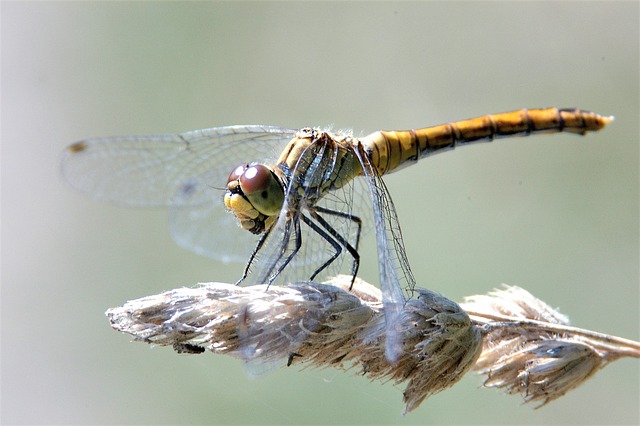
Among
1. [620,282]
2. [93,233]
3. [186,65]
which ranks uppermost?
[186,65]

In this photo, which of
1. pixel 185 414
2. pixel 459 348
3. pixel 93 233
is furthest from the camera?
pixel 93 233

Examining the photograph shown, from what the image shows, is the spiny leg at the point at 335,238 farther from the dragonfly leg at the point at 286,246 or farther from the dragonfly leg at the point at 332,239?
the dragonfly leg at the point at 286,246

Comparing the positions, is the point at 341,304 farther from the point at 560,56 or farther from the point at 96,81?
the point at 96,81

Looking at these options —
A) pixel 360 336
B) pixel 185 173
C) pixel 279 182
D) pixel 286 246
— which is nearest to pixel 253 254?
pixel 286 246

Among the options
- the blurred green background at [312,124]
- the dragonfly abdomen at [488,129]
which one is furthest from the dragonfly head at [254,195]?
the blurred green background at [312,124]

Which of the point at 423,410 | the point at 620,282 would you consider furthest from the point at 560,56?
the point at 423,410

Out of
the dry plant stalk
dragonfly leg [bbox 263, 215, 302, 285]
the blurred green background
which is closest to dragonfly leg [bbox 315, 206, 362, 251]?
dragonfly leg [bbox 263, 215, 302, 285]

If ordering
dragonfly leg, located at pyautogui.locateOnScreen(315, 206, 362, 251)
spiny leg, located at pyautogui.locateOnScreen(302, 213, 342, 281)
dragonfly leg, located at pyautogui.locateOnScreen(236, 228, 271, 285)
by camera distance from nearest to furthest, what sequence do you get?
1. dragonfly leg, located at pyautogui.locateOnScreen(236, 228, 271, 285)
2. spiny leg, located at pyautogui.locateOnScreen(302, 213, 342, 281)
3. dragonfly leg, located at pyautogui.locateOnScreen(315, 206, 362, 251)

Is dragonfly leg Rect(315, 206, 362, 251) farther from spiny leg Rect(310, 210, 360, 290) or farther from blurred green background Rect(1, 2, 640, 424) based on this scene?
blurred green background Rect(1, 2, 640, 424)
